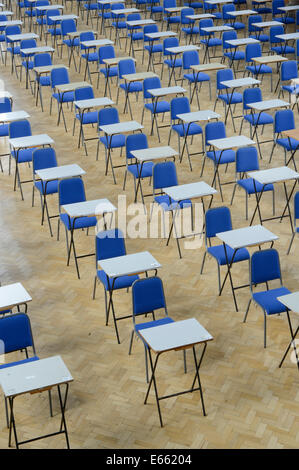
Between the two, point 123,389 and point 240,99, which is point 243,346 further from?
point 240,99

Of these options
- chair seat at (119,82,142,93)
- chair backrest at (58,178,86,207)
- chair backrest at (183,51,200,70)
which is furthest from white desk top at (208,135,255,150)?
chair backrest at (183,51,200,70)

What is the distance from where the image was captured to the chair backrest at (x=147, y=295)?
7219mm

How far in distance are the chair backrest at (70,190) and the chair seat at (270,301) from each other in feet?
9.74

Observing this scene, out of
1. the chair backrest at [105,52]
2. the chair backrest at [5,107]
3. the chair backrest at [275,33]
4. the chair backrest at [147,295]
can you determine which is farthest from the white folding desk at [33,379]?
the chair backrest at [275,33]

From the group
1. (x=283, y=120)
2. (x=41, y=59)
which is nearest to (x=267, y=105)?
(x=283, y=120)

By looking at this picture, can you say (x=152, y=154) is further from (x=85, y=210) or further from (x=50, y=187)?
(x=85, y=210)

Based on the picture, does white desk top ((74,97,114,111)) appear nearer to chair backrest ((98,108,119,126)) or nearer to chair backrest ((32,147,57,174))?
chair backrest ((98,108,119,126))

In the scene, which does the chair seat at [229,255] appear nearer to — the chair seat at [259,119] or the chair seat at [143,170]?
the chair seat at [143,170]

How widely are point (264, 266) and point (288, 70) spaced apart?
24.7 feet

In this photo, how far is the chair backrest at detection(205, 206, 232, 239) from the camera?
867cm

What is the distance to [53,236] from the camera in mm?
9945
